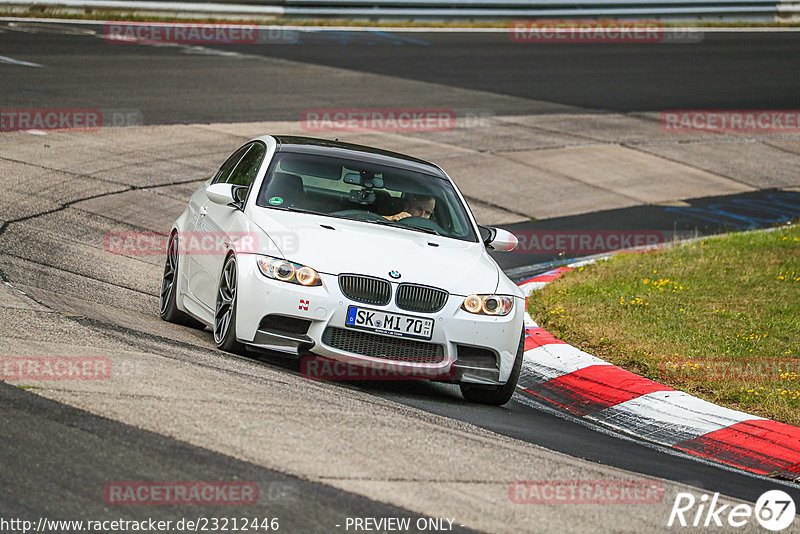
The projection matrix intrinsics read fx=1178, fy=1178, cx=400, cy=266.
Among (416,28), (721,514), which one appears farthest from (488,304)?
(416,28)

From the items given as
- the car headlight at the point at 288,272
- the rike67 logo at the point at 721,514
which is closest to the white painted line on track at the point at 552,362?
the car headlight at the point at 288,272

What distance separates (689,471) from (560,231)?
330 inches

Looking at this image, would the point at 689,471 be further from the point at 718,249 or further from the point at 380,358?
the point at 718,249

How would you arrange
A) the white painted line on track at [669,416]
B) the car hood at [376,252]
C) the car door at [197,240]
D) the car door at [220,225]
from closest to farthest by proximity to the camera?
the car hood at [376,252] → the white painted line on track at [669,416] → the car door at [220,225] → the car door at [197,240]

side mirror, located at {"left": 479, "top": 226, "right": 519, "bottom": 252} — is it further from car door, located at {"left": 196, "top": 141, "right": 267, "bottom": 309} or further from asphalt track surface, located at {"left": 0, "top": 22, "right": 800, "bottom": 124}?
asphalt track surface, located at {"left": 0, "top": 22, "right": 800, "bottom": 124}

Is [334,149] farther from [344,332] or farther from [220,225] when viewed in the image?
[344,332]

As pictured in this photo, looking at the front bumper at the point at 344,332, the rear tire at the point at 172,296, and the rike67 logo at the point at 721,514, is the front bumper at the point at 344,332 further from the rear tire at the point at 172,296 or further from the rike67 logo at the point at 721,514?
the rike67 logo at the point at 721,514

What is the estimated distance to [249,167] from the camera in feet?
29.7

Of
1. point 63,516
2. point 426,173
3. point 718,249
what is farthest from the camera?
point 718,249

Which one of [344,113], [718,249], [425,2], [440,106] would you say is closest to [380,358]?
[718,249]

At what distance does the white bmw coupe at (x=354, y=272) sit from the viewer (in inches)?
289

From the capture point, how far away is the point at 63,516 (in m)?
4.45

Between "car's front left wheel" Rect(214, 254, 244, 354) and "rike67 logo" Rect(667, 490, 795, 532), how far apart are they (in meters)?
3.16

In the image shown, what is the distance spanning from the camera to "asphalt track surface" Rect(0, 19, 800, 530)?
5039 millimetres
